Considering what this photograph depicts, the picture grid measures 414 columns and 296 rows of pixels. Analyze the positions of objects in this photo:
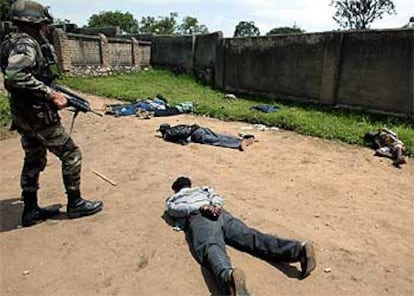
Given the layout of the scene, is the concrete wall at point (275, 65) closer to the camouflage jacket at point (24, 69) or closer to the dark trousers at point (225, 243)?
the dark trousers at point (225, 243)

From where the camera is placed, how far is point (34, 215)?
3502mm

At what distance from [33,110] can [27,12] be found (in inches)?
29.2

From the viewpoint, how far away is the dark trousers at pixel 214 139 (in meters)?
6.32

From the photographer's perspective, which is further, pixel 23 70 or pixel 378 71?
pixel 378 71

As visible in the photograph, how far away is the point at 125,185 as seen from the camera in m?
4.52

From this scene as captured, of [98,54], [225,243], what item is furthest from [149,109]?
[98,54]

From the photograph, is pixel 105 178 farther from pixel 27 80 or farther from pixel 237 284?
pixel 237 284

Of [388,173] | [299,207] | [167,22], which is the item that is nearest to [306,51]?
[388,173]

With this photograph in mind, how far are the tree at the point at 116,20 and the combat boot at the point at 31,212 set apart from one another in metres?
43.4

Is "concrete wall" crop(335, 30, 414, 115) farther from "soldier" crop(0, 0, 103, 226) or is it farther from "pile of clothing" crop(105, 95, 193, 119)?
"soldier" crop(0, 0, 103, 226)

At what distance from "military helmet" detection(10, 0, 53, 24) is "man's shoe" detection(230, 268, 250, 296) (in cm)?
236

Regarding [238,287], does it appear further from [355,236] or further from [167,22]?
[167,22]

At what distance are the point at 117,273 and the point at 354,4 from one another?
115 feet

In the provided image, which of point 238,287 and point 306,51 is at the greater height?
point 306,51
